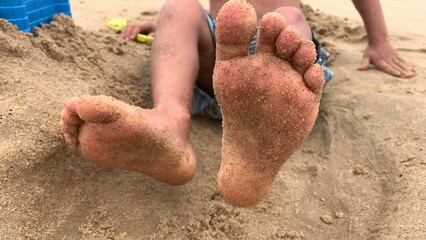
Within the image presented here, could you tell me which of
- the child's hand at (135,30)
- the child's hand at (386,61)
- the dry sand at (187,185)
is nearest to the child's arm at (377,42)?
the child's hand at (386,61)

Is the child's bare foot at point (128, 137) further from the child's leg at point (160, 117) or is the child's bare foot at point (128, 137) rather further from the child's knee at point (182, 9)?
the child's knee at point (182, 9)

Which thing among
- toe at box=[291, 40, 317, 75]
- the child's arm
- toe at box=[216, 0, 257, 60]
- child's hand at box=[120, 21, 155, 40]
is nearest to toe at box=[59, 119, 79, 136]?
toe at box=[216, 0, 257, 60]

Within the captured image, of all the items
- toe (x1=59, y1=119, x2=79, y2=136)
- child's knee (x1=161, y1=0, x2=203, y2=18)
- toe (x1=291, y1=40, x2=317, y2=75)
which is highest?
toe (x1=291, y1=40, x2=317, y2=75)

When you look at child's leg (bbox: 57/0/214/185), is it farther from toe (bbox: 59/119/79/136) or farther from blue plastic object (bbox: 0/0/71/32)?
blue plastic object (bbox: 0/0/71/32)

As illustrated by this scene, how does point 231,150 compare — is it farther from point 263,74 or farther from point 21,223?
point 21,223

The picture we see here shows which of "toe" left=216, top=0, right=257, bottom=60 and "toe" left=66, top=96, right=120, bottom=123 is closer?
"toe" left=216, top=0, right=257, bottom=60

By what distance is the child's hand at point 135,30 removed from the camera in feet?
7.23

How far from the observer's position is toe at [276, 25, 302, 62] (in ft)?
2.91

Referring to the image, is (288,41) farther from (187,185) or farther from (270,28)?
(187,185)

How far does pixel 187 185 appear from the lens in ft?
4.24

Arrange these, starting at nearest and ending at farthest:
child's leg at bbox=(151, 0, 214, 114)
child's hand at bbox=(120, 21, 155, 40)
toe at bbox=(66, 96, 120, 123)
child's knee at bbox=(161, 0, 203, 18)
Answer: toe at bbox=(66, 96, 120, 123)
child's leg at bbox=(151, 0, 214, 114)
child's knee at bbox=(161, 0, 203, 18)
child's hand at bbox=(120, 21, 155, 40)

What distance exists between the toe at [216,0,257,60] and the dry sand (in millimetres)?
492

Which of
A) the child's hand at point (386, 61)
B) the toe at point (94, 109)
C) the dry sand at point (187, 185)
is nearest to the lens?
the toe at point (94, 109)

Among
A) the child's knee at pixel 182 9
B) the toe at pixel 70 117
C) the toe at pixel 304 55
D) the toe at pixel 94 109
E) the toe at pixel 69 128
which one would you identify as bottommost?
the toe at pixel 69 128
